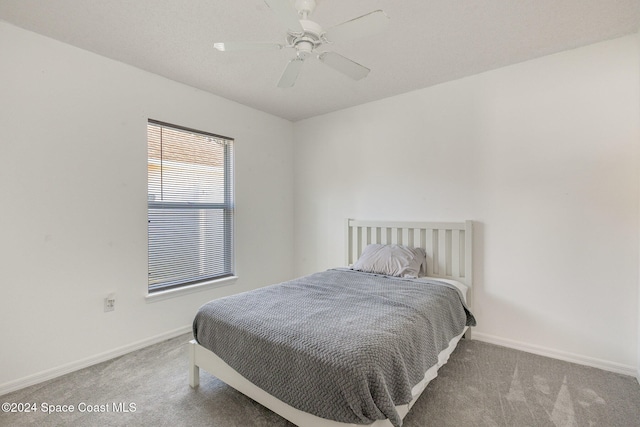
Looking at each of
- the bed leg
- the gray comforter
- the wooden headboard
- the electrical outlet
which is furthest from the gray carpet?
the wooden headboard

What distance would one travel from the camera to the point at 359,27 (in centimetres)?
149

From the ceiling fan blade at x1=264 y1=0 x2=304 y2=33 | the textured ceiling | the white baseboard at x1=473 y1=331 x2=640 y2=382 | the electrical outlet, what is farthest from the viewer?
the electrical outlet

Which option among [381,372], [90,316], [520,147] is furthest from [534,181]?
[90,316]

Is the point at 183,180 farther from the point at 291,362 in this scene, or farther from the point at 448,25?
the point at 448,25

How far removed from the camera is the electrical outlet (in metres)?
2.47

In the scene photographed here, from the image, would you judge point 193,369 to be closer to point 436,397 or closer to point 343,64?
point 436,397

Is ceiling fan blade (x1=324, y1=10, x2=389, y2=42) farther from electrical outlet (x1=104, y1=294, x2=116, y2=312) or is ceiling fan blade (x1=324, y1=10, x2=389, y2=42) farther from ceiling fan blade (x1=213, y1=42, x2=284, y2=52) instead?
electrical outlet (x1=104, y1=294, x2=116, y2=312)

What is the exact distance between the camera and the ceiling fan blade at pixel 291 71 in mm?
1798

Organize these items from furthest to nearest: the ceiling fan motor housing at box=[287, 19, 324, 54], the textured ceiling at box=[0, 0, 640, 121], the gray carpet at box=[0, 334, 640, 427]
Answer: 1. the textured ceiling at box=[0, 0, 640, 121]
2. the gray carpet at box=[0, 334, 640, 427]
3. the ceiling fan motor housing at box=[287, 19, 324, 54]

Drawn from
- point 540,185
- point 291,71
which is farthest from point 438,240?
point 291,71

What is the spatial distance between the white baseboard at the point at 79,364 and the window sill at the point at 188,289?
347 mm

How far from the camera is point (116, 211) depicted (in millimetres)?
2533

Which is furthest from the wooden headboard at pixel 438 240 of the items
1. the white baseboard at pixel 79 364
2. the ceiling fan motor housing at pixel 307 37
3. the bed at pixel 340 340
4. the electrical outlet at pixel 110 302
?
the electrical outlet at pixel 110 302

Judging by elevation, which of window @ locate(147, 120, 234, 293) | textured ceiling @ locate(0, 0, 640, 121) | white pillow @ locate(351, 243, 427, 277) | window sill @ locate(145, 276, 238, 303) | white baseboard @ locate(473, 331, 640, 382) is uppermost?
textured ceiling @ locate(0, 0, 640, 121)
